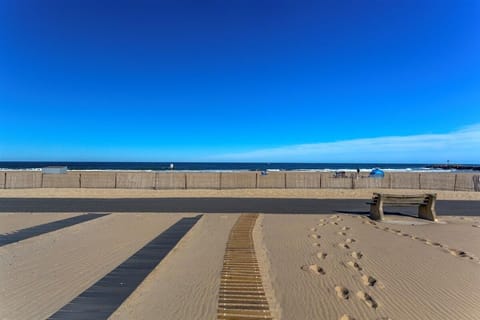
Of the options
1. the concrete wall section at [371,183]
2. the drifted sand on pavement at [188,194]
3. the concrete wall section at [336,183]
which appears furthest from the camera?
the concrete wall section at [371,183]

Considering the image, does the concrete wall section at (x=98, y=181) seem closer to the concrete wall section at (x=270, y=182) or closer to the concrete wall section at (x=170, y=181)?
the concrete wall section at (x=170, y=181)

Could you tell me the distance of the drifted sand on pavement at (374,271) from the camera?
3.57m

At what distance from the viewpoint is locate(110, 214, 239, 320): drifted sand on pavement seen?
134 inches

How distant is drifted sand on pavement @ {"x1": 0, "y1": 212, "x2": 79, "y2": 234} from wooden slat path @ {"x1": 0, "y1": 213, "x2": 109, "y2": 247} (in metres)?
0.34

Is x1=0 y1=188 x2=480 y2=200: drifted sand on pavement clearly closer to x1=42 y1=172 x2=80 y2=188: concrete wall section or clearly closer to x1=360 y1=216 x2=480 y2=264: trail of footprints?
x1=42 y1=172 x2=80 y2=188: concrete wall section

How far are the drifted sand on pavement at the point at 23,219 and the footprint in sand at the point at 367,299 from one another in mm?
7759

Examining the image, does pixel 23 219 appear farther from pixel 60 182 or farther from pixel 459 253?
pixel 60 182

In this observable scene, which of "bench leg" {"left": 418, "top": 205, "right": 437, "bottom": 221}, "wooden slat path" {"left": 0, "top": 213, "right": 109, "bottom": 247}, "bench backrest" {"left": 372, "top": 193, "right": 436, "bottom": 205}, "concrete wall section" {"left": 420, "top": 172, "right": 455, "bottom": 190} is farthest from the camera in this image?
"concrete wall section" {"left": 420, "top": 172, "right": 455, "bottom": 190}

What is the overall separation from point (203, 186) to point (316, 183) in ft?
27.8

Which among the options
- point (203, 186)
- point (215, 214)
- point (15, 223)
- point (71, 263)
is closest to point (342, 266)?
point (71, 263)

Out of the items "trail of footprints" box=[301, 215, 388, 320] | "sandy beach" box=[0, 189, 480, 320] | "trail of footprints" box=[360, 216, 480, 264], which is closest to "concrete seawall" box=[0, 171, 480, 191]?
"sandy beach" box=[0, 189, 480, 320]

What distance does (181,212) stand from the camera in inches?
439

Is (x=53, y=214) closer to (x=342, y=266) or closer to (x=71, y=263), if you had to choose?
(x=71, y=263)

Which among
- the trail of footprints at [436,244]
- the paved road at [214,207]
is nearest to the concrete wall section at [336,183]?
the paved road at [214,207]
